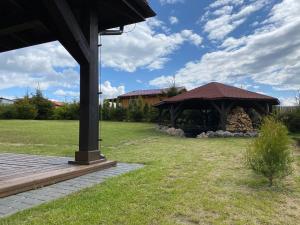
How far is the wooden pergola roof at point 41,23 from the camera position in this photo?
16.8ft

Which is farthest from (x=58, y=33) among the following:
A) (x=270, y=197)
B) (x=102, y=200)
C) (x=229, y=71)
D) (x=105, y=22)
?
(x=229, y=71)

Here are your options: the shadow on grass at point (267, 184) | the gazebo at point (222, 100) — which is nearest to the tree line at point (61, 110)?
the gazebo at point (222, 100)

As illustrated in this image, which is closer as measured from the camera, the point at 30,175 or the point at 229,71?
the point at 30,175

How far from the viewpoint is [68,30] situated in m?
4.32

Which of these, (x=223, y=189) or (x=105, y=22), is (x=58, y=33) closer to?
(x=105, y=22)

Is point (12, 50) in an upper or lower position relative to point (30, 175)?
upper

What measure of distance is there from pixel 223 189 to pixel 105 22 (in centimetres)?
372

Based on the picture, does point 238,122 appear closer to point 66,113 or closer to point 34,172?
point 34,172

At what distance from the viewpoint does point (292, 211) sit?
329 centimetres

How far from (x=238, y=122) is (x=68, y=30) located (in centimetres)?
1246

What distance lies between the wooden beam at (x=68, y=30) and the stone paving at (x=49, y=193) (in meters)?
1.81

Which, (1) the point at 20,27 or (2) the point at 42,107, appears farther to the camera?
(2) the point at 42,107

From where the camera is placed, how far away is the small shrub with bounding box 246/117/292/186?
4355mm

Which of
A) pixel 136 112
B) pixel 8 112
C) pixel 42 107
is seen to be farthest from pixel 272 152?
pixel 8 112
